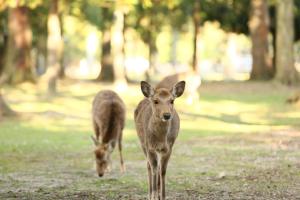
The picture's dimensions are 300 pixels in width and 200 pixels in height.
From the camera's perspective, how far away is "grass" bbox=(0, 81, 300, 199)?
1175cm

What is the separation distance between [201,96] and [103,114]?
21.2m

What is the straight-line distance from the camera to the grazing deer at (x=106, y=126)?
43.7ft

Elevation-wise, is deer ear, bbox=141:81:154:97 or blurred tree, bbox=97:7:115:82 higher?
deer ear, bbox=141:81:154:97

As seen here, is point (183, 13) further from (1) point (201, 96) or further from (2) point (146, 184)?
(2) point (146, 184)

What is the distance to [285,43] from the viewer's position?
38.2m

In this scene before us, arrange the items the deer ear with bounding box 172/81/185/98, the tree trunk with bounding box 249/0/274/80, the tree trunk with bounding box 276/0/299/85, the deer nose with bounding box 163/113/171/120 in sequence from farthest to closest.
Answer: the tree trunk with bounding box 249/0/274/80, the tree trunk with bounding box 276/0/299/85, the deer ear with bounding box 172/81/185/98, the deer nose with bounding box 163/113/171/120

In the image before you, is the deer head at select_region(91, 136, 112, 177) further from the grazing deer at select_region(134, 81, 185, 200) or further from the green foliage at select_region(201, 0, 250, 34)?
the green foliage at select_region(201, 0, 250, 34)

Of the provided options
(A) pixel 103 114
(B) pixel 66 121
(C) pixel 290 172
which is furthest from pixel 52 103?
(C) pixel 290 172

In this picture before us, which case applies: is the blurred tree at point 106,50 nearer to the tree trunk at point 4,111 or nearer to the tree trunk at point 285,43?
the tree trunk at point 285,43

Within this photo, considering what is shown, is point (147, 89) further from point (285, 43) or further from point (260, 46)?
point (260, 46)

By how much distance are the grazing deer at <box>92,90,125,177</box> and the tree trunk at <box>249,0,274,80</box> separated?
2947 cm

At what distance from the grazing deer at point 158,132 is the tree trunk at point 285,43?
27.7m

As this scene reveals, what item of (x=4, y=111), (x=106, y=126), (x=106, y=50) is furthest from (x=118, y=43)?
(x=106, y=126)

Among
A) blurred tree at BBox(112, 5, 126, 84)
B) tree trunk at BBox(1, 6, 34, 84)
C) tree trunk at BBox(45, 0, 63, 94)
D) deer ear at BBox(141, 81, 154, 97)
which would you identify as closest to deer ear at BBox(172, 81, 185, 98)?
deer ear at BBox(141, 81, 154, 97)
